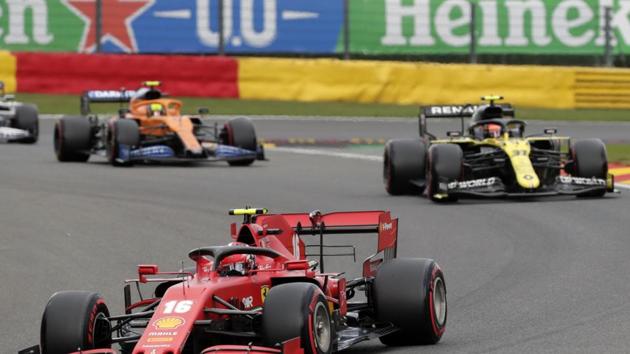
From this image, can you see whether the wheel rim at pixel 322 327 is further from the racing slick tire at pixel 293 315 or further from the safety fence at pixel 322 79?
the safety fence at pixel 322 79

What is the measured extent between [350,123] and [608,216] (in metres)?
15.3

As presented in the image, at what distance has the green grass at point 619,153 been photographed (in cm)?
2447

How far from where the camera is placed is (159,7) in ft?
108

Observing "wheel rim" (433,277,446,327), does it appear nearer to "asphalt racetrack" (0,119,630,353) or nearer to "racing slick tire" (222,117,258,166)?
"asphalt racetrack" (0,119,630,353)

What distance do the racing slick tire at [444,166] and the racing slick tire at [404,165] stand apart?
0.97 metres

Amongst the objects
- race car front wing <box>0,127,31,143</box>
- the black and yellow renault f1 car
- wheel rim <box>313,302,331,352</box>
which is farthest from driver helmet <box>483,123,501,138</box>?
race car front wing <box>0,127,31,143</box>

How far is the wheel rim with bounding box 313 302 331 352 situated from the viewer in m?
8.12

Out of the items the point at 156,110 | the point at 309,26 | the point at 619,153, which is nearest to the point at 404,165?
the point at 156,110

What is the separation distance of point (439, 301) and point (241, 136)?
1458 cm

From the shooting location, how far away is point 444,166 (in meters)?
18.3

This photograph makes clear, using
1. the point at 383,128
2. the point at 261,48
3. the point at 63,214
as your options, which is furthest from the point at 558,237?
the point at 261,48

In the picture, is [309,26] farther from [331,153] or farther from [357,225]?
[357,225]

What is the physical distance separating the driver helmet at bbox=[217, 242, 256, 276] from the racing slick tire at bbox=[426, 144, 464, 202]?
31.6 ft

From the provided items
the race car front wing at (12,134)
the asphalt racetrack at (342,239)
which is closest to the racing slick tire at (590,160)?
the asphalt racetrack at (342,239)
